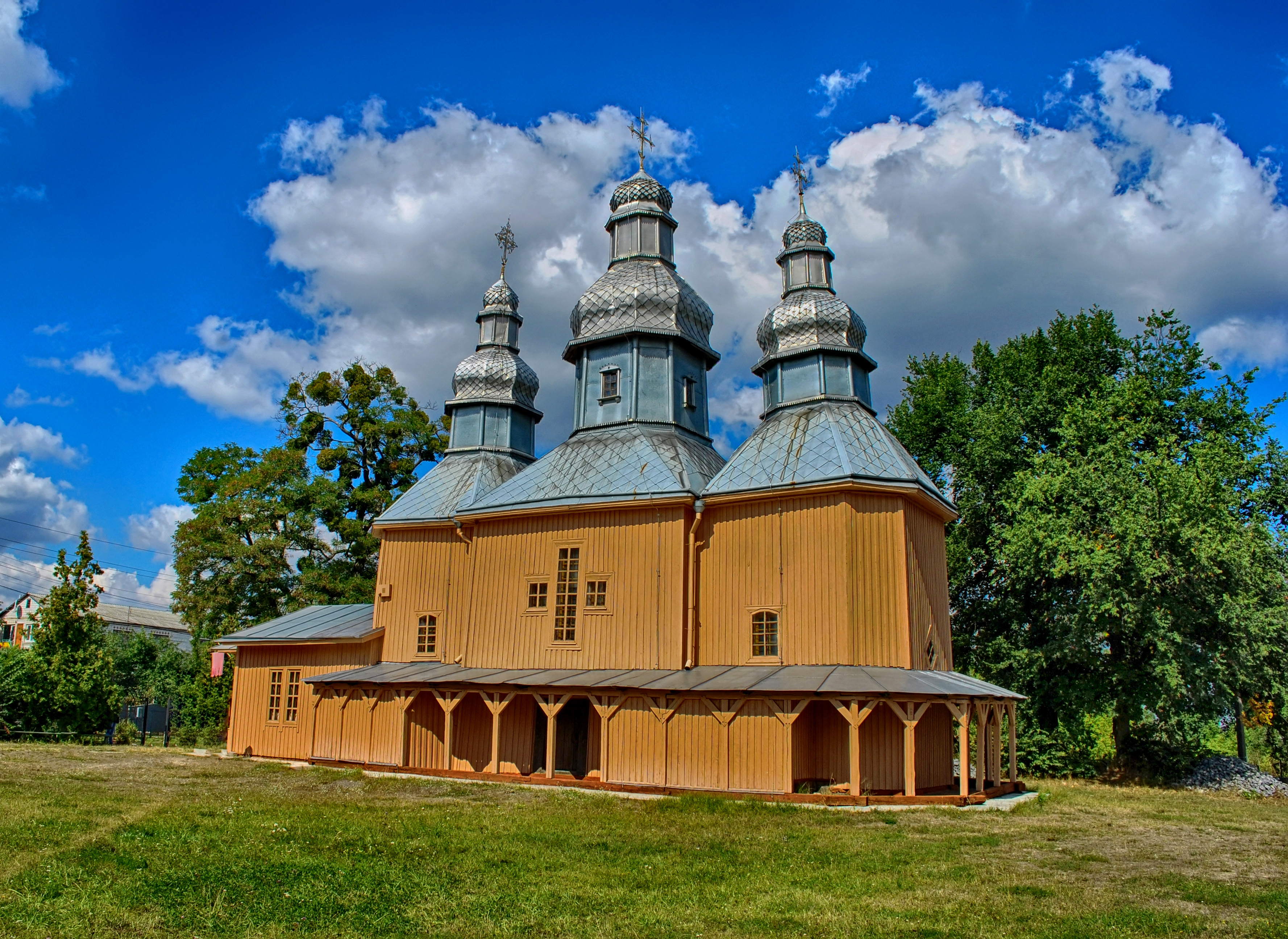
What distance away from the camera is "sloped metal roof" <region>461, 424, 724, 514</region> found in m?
18.7

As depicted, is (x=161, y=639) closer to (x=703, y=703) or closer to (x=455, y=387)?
(x=455, y=387)

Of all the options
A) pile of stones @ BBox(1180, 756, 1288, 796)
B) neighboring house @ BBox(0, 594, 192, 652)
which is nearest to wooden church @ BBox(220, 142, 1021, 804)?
pile of stones @ BBox(1180, 756, 1288, 796)

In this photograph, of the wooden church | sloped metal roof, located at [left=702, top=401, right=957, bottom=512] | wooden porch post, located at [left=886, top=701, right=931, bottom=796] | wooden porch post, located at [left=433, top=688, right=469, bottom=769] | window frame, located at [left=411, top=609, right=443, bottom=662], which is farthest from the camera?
window frame, located at [left=411, top=609, right=443, bottom=662]

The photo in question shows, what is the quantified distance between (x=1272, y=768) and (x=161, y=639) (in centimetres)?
Answer: 4875

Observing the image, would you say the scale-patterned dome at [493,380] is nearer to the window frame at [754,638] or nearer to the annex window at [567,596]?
the annex window at [567,596]

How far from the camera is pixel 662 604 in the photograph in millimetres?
17844

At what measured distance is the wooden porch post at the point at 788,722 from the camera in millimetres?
14766

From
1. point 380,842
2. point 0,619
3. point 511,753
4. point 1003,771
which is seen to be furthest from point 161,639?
point 380,842

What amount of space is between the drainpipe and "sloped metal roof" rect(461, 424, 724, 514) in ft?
1.67

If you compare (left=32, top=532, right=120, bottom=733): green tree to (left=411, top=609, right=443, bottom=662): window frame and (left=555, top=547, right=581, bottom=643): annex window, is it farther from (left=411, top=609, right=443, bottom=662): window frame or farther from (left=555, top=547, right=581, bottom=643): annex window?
(left=555, top=547, right=581, bottom=643): annex window

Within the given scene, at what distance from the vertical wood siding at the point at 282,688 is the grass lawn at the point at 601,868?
767 cm

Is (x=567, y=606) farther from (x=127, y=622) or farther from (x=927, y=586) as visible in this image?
(x=127, y=622)

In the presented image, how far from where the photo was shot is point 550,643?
18.9m

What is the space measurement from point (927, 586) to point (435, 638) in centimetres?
1105
